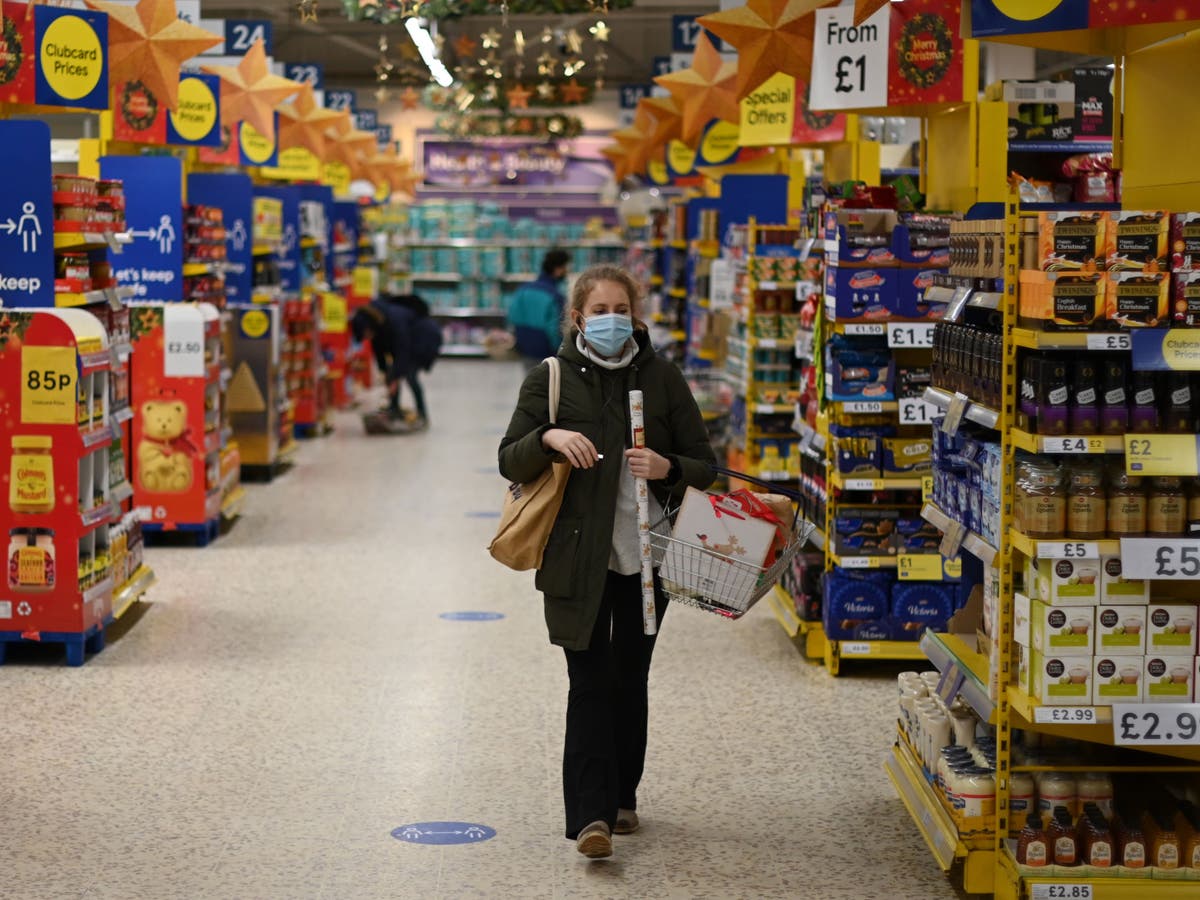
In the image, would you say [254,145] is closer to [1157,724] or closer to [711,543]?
[711,543]

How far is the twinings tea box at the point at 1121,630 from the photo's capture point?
3725 millimetres

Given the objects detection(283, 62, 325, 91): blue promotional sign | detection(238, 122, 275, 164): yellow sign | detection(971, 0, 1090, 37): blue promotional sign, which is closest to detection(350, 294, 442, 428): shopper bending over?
detection(283, 62, 325, 91): blue promotional sign

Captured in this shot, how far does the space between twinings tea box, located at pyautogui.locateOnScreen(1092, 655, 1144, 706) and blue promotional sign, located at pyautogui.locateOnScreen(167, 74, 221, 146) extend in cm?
751

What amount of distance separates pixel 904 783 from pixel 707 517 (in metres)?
1.14

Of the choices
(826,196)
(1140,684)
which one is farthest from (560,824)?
(826,196)

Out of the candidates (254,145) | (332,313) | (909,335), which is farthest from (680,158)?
(909,335)

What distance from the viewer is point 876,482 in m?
6.34

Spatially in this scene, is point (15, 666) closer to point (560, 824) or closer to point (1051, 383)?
point (560, 824)

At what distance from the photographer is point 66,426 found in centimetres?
632

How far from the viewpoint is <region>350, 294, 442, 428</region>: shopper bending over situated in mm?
16016

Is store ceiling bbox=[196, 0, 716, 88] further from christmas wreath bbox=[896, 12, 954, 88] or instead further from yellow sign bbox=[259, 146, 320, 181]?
christmas wreath bbox=[896, 12, 954, 88]

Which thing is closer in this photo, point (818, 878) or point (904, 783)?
point (818, 878)

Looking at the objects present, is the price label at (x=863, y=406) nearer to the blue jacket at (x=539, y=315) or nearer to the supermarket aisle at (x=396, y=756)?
the supermarket aisle at (x=396, y=756)

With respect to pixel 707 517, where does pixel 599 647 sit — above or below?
below
